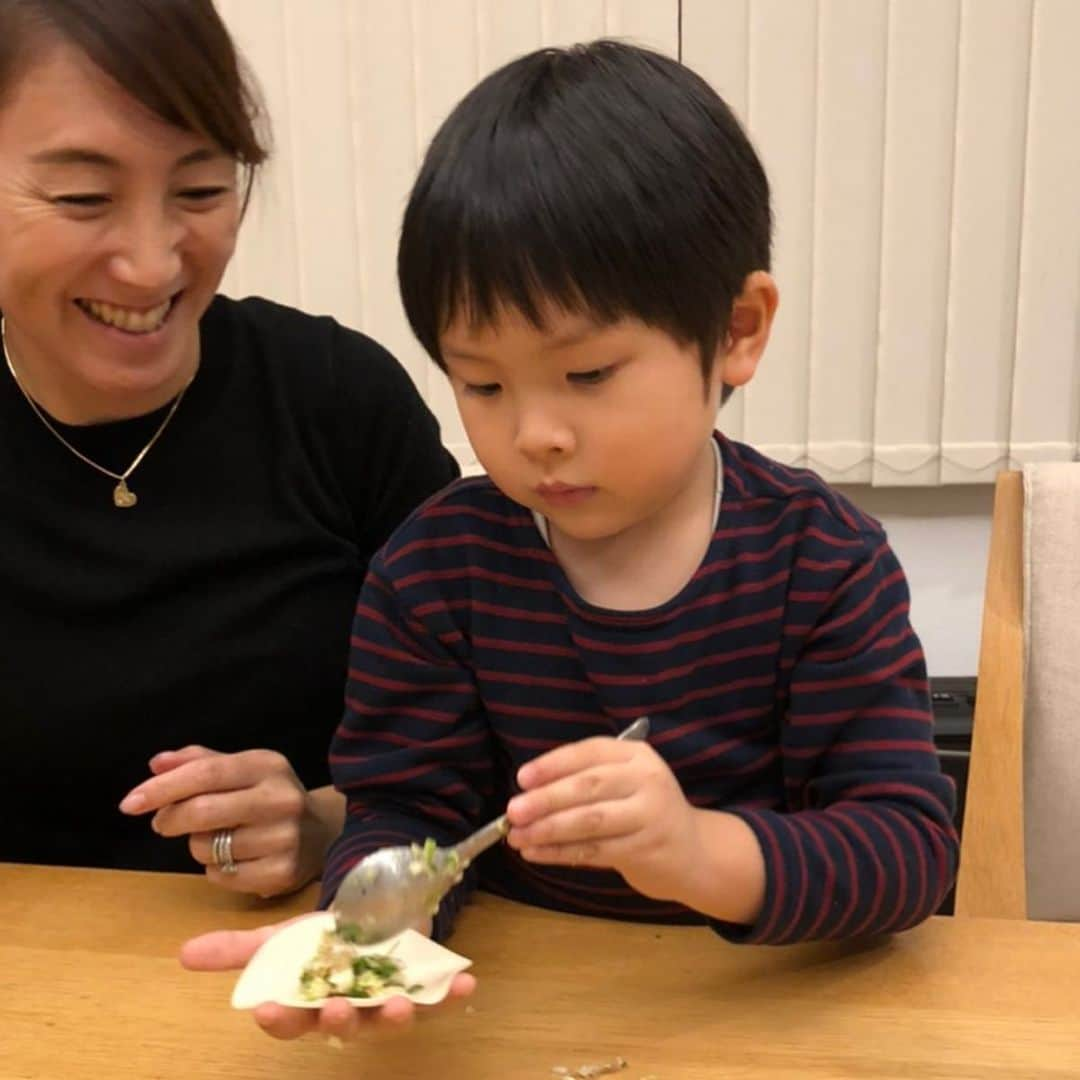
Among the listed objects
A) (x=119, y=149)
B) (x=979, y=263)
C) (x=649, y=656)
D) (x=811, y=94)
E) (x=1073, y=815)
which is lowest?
(x=1073, y=815)

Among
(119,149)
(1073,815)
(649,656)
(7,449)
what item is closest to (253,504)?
(7,449)

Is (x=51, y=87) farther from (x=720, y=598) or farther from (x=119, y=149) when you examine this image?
(x=720, y=598)

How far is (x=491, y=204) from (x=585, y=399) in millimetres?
126

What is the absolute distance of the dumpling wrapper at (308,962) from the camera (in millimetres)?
700

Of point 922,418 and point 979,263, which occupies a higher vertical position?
point 979,263

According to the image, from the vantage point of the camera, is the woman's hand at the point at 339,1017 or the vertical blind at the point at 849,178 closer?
the woman's hand at the point at 339,1017

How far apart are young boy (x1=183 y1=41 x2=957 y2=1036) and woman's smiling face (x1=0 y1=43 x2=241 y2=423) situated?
29 cm

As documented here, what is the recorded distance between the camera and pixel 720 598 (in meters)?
0.89

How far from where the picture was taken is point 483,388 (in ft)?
2.64

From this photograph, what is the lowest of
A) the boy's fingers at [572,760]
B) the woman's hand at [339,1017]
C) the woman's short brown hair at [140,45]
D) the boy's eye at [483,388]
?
the woman's hand at [339,1017]

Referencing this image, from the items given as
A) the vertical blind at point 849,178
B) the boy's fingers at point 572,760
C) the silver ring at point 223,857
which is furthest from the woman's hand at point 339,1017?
the vertical blind at point 849,178

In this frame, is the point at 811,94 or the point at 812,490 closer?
the point at 812,490

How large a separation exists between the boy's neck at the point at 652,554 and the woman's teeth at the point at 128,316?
0.41 meters

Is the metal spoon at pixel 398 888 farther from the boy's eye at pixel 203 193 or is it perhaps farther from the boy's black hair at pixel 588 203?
the boy's eye at pixel 203 193
